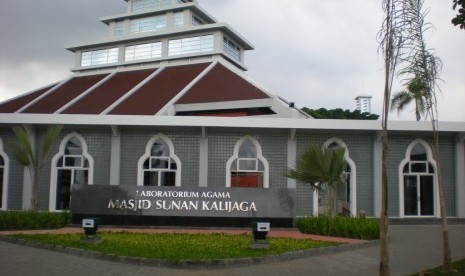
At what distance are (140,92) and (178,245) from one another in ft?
54.9

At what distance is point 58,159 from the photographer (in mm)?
21188

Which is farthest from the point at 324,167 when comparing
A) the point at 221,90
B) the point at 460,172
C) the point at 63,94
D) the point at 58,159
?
the point at 63,94

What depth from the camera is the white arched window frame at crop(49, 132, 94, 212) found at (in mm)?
20859

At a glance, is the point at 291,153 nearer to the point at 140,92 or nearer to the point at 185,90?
the point at 185,90

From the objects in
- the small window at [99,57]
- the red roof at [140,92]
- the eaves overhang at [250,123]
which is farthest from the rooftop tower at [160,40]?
the eaves overhang at [250,123]

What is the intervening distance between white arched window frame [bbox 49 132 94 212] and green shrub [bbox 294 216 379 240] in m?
9.93

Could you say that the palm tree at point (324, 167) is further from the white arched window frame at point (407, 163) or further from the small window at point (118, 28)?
the small window at point (118, 28)

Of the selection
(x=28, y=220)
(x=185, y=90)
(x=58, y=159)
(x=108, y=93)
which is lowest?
(x=28, y=220)

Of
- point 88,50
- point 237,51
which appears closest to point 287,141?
point 237,51

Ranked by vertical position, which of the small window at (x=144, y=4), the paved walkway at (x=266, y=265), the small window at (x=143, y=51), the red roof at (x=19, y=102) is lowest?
the paved walkway at (x=266, y=265)

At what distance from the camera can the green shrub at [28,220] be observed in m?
15.8

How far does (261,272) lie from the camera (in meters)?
9.47

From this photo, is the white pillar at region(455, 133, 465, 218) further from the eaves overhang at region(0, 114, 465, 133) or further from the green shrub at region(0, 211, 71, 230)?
the green shrub at region(0, 211, 71, 230)

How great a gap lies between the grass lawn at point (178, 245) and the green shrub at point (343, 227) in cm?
178
